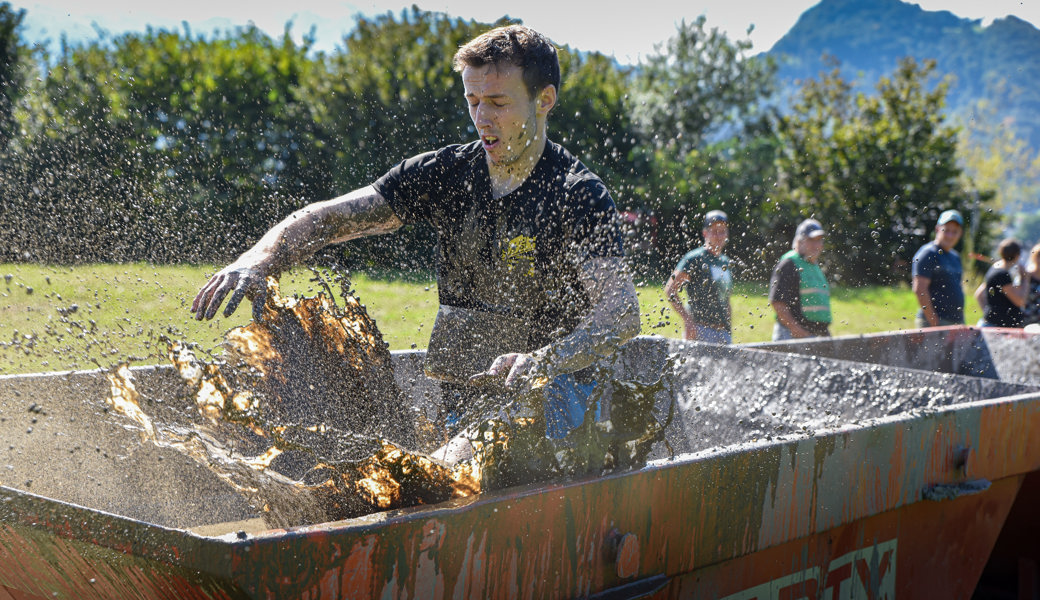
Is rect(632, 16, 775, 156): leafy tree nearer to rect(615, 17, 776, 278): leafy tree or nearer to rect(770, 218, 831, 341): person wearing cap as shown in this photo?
rect(615, 17, 776, 278): leafy tree

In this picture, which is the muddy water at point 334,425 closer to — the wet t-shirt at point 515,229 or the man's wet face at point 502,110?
the wet t-shirt at point 515,229

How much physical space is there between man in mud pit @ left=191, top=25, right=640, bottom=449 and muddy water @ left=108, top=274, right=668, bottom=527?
0.16 meters

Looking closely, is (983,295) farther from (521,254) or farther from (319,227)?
(319,227)

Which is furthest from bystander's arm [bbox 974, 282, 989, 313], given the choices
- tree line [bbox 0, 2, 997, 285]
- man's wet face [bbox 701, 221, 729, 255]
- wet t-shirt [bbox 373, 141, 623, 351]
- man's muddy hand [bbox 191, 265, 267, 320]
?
man's muddy hand [bbox 191, 265, 267, 320]

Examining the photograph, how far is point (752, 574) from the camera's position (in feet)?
7.45

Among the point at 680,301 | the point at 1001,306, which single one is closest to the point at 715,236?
the point at 680,301

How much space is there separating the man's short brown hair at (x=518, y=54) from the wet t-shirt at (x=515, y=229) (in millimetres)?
234

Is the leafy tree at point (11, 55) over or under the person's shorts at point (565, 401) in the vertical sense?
over

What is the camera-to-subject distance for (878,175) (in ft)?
48.9

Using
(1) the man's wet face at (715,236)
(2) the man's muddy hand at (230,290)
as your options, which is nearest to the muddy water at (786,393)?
(2) the man's muddy hand at (230,290)

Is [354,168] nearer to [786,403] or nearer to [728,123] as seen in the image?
[786,403]

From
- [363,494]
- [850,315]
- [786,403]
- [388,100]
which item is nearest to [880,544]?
[786,403]

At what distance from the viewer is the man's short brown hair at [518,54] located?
2.62 meters

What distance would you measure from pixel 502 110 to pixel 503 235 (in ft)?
1.27
